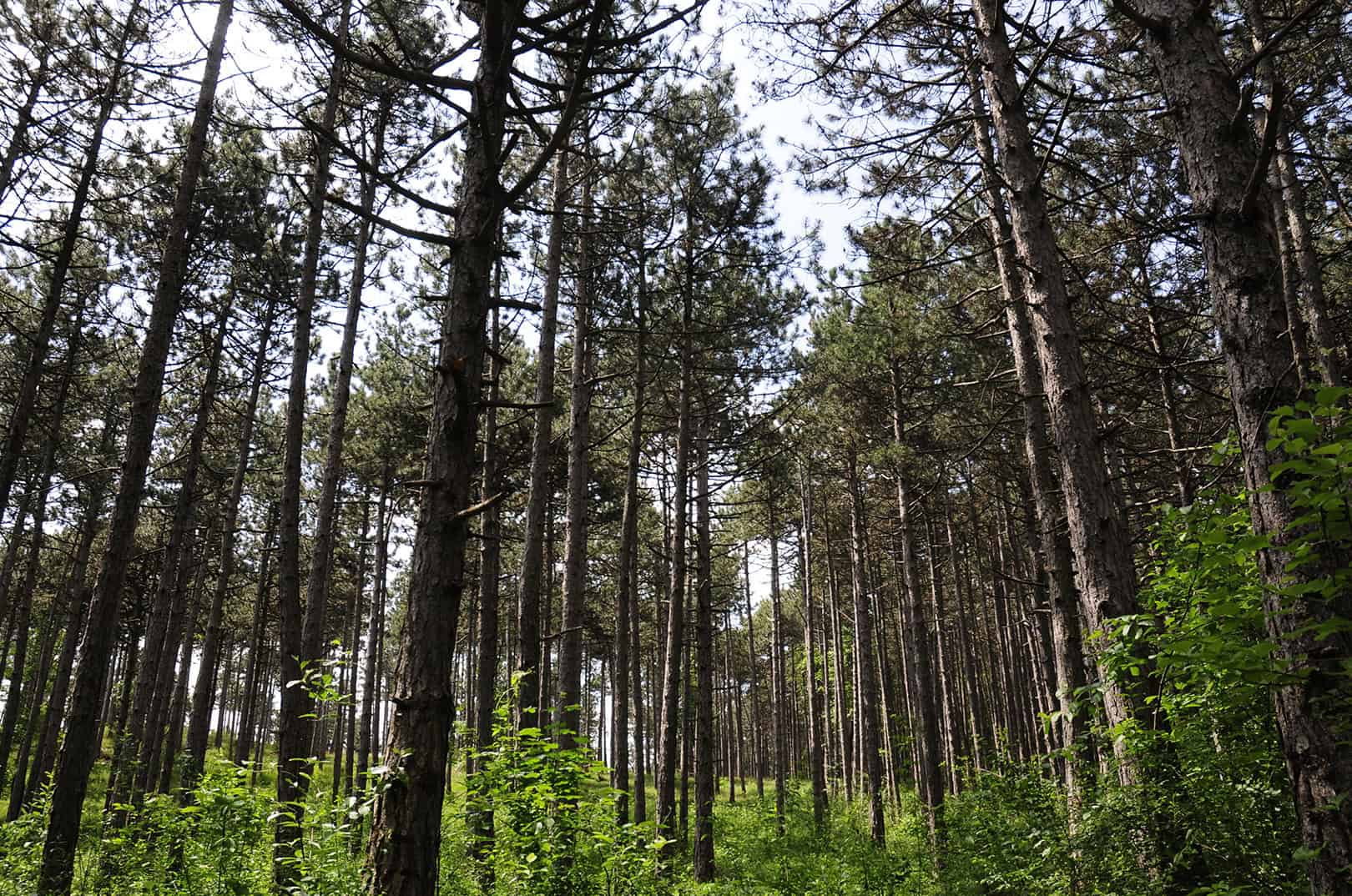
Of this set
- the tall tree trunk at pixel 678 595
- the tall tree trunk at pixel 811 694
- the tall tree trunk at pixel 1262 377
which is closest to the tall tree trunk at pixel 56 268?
the tall tree trunk at pixel 678 595

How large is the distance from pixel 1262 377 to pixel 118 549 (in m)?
10.1

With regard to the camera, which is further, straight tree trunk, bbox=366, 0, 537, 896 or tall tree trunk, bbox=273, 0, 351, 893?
tall tree trunk, bbox=273, 0, 351, 893

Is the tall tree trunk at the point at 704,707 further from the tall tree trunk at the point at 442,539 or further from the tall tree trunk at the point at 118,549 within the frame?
the tall tree trunk at the point at 442,539

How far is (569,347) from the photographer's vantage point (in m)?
16.0

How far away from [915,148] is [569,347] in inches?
386

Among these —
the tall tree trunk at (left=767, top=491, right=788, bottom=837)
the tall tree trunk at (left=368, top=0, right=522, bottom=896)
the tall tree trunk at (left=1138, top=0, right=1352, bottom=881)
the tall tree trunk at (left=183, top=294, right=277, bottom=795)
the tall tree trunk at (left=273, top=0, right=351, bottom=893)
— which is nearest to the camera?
the tall tree trunk at (left=1138, top=0, right=1352, bottom=881)

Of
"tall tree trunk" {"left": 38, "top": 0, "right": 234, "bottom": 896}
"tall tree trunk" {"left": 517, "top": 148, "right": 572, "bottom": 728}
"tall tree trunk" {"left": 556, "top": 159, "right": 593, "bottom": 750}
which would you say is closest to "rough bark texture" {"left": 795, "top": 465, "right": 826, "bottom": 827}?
"tall tree trunk" {"left": 556, "top": 159, "right": 593, "bottom": 750}

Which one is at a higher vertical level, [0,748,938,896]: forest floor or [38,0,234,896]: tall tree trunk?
[38,0,234,896]: tall tree trunk

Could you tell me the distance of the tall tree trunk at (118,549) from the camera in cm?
727

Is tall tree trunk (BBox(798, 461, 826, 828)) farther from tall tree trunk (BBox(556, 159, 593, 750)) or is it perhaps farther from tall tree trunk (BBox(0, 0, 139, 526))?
tall tree trunk (BBox(0, 0, 139, 526))

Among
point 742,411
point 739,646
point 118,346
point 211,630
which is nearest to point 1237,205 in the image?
point 742,411

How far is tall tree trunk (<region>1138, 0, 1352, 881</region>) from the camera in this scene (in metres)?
2.59

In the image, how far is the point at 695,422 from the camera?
16.0 m

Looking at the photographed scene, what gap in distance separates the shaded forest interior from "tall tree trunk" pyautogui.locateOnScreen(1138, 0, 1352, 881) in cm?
2
